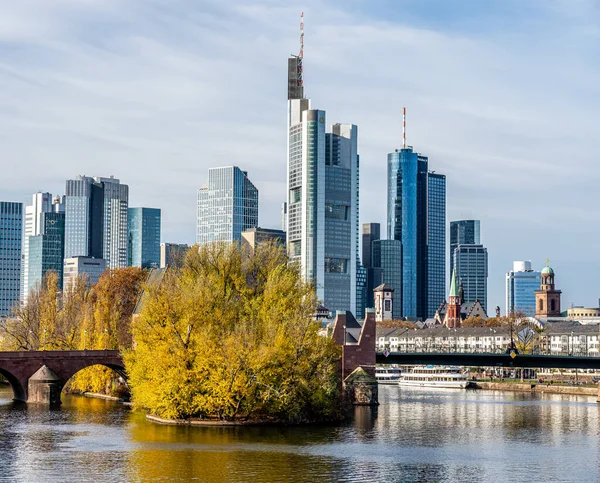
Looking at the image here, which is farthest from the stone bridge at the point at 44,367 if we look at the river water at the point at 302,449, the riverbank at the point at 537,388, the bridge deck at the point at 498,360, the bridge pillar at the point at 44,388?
the riverbank at the point at 537,388

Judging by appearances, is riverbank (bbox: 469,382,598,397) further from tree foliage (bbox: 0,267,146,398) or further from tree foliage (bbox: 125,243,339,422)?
tree foliage (bbox: 125,243,339,422)

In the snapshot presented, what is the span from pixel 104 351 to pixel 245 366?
3900 centimetres

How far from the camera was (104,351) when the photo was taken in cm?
12450

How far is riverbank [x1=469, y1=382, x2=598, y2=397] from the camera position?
557ft

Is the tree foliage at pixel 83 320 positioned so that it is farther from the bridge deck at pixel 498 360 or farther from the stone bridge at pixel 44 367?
the bridge deck at pixel 498 360

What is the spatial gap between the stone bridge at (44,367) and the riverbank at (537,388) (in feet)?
254

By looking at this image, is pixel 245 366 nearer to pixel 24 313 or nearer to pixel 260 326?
pixel 260 326

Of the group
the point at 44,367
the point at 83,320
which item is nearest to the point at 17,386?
the point at 44,367

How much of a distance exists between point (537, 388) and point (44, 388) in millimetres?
90507

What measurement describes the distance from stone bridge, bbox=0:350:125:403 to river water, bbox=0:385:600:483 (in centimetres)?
581

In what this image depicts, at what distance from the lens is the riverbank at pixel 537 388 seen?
16988 cm

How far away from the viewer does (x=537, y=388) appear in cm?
18100

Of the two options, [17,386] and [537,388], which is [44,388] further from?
[537,388]

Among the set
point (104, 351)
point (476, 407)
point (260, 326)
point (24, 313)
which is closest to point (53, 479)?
point (260, 326)
